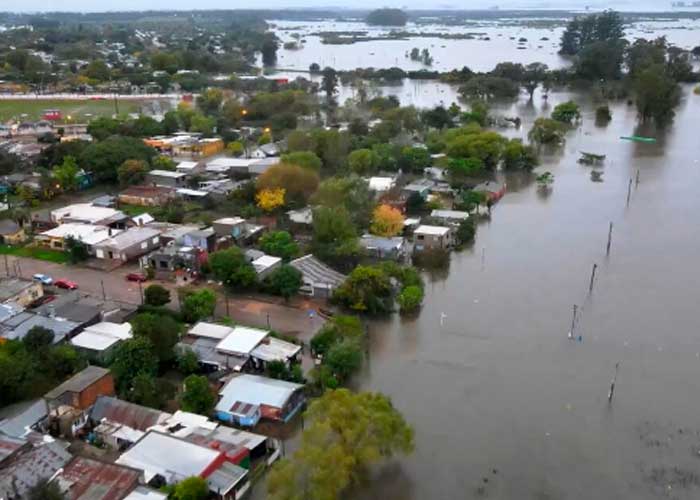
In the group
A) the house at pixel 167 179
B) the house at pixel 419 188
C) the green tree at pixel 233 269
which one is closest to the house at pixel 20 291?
the green tree at pixel 233 269

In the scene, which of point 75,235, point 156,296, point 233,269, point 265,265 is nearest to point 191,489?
point 156,296

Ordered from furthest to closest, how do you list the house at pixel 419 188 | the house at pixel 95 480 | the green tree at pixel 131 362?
the house at pixel 419 188, the green tree at pixel 131 362, the house at pixel 95 480

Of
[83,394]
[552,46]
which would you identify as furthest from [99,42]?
[83,394]

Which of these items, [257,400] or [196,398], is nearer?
[196,398]

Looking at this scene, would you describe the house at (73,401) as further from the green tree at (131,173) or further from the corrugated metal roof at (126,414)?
the green tree at (131,173)

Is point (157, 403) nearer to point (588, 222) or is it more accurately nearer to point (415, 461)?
point (415, 461)

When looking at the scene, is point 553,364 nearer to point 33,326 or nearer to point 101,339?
point 101,339
